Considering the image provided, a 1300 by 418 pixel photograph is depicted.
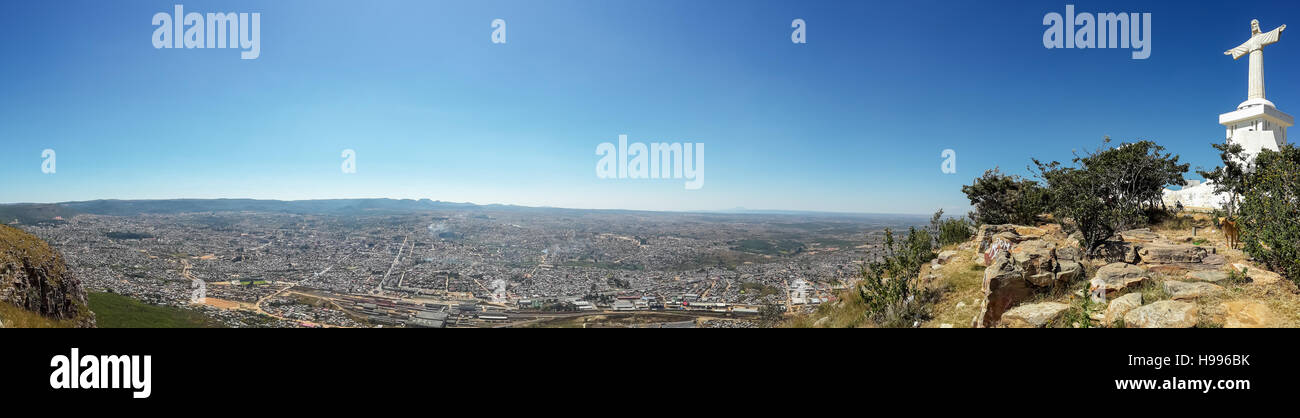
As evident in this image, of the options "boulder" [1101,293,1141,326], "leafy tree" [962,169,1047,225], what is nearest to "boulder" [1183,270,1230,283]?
"boulder" [1101,293,1141,326]

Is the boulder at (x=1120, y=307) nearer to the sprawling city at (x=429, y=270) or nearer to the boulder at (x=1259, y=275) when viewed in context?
the boulder at (x=1259, y=275)

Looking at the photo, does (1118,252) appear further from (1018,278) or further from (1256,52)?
(1256,52)

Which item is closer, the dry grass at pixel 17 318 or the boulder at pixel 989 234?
the dry grass at pixel 17 318

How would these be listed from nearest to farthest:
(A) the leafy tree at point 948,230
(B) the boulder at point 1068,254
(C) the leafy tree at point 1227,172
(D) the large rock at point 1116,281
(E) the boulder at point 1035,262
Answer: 1. (D) the large rock at point 1116,281
2. (E) the boulder at point 1035,262
3. (B) the boulder at point 1068,254
4. (A) the leafy tree at point 948,230
5. (C) the leafy tree at point 1227,172

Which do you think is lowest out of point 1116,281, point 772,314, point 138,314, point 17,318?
point 138,314

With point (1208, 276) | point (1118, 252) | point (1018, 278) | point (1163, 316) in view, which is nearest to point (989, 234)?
point (1118, 252)

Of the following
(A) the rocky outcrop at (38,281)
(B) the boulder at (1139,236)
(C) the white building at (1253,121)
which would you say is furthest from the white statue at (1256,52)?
(A) the rocky outcrop at (38,281)
